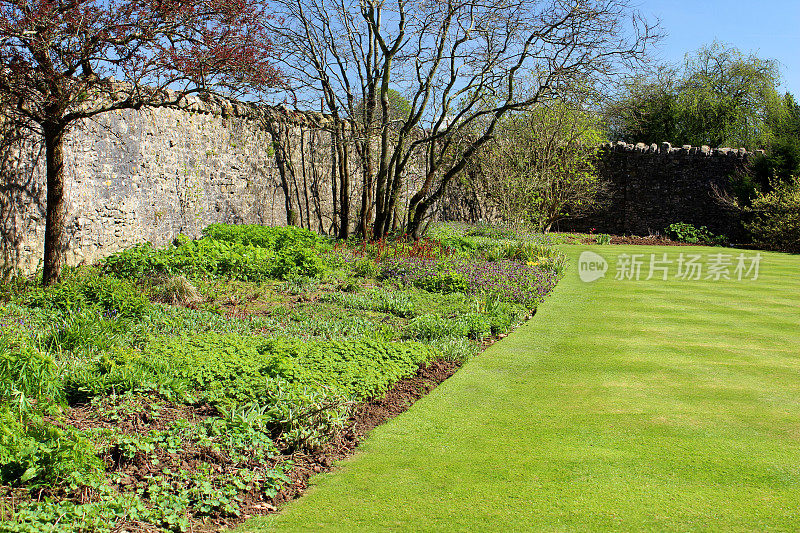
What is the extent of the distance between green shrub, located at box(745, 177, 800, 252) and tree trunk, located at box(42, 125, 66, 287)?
17.2m

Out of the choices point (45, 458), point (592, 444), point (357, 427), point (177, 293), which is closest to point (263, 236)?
point (177, 293)

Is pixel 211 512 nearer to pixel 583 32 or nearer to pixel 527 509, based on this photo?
pixel 527 509

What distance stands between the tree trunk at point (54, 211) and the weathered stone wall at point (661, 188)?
17.1 metres

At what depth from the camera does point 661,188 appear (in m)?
20.5

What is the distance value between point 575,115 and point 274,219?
1047 centimetres

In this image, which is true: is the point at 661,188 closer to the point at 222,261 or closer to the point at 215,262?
the point at 222,261

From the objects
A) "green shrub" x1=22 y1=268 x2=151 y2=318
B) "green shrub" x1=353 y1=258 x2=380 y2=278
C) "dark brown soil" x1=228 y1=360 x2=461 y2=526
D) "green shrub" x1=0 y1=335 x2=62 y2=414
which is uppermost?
"green shrub" x1=353 y1=258 x2=380 y2=278

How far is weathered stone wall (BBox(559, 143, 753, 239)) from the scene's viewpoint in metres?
19.6

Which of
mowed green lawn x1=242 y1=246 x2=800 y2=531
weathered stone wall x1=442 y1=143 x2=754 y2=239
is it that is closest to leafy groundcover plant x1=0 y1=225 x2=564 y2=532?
mowed green lawn x1=242 y1=246 x2=800 y2=531

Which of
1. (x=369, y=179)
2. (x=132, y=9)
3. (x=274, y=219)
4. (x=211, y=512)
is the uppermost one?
(x=132, y=9)

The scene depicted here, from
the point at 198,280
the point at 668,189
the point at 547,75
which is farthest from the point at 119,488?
the point at 668,189

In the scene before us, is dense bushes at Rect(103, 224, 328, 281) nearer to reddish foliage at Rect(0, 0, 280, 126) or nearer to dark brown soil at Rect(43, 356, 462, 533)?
reddish foliage at Rect(0, 0, 280, 126)

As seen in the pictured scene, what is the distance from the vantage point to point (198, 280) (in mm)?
8789

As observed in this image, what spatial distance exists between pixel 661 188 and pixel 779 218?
427cm
